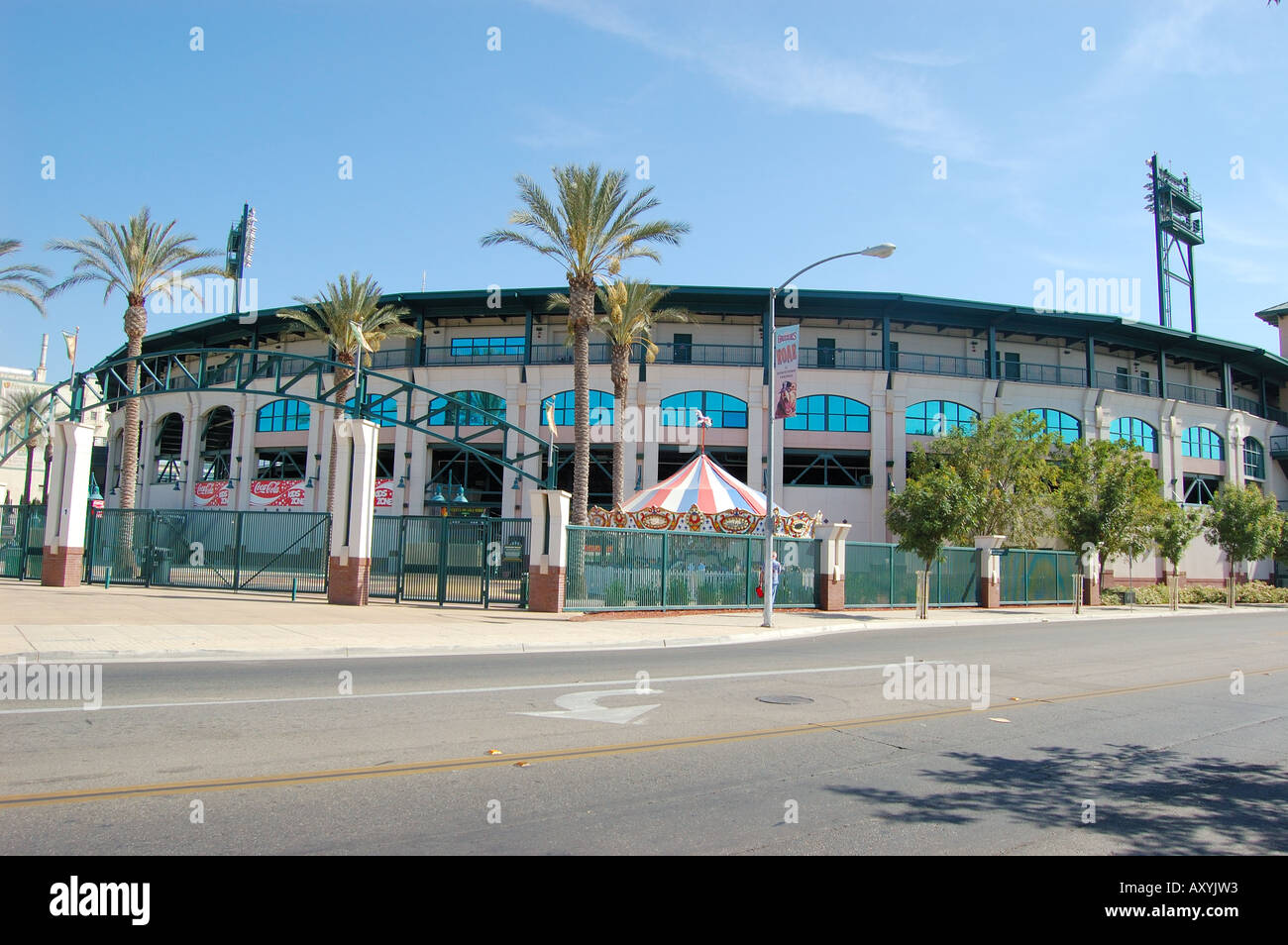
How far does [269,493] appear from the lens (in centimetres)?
4803

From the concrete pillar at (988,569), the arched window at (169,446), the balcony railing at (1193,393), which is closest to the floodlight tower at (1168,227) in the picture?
the balcony railing at (1193,393)

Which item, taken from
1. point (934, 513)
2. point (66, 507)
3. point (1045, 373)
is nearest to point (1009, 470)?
point (1045, 373)

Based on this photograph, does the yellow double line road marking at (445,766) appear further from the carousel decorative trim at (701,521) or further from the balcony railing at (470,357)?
the balcony railing at (470,357)

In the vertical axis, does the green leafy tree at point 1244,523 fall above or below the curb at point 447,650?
above

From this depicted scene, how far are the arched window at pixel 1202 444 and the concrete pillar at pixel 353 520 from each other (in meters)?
47.4

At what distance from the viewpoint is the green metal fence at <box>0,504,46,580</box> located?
1102 inches

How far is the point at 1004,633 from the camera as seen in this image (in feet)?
69.2

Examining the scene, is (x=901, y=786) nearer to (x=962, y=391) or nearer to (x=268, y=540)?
(x=268, y=540)

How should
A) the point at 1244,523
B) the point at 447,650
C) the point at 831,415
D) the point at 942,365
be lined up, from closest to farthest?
the point at 447,650, the point at 1244,523, the point at 831,415, the point at 942,365

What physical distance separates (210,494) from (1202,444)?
59.0 metres

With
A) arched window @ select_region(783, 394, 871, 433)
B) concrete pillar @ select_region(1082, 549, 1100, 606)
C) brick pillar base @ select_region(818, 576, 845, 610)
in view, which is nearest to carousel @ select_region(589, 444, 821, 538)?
brick pillar base @ select_region(818, 576, 845, 610)

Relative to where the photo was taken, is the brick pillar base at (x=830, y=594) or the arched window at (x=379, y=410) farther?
the brick pillar base at (x=830, y=594)

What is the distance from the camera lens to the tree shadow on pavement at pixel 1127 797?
5.37 m

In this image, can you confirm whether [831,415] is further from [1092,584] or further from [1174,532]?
[1174,532]
